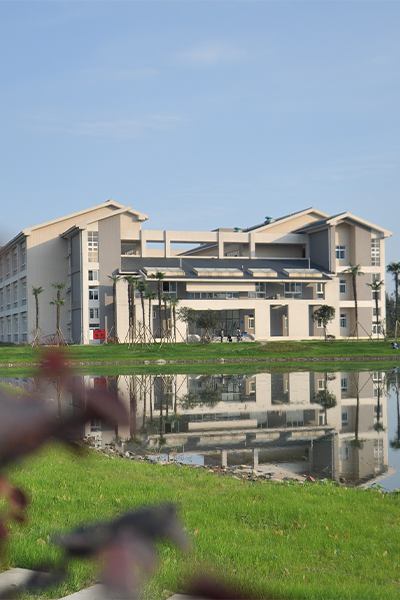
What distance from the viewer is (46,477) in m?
7.07

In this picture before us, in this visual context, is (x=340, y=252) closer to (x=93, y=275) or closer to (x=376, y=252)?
(x=376, y=252)

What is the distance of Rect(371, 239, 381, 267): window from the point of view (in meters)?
57.9

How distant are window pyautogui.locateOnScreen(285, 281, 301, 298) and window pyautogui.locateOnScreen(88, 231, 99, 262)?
1664 cm

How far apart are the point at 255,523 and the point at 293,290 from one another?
1972 inches

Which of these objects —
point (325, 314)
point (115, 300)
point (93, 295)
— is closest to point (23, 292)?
point (93, 295)

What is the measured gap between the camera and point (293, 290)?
2164 inches

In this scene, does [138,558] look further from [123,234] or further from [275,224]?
[275,224]

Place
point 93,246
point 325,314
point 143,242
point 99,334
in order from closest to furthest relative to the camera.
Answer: point 99,334
point 325,314
point 93,246
point 143,242

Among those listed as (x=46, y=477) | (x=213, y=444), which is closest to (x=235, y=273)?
(x=213, y=444)

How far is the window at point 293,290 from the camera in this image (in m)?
54.7

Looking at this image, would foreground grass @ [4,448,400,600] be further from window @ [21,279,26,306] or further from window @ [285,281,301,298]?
window @ [21,279,26,306]

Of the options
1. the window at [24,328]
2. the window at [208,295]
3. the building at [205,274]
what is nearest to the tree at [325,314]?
the building at [205,274]

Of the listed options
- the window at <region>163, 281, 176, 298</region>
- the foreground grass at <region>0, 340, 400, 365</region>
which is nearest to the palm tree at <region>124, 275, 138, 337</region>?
the foreground grass at <region>0, 340, 400, 365</region>

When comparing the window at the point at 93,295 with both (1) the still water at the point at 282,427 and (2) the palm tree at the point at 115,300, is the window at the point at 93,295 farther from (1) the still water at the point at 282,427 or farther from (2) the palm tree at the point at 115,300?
(1) the still water at the point at 282,427
